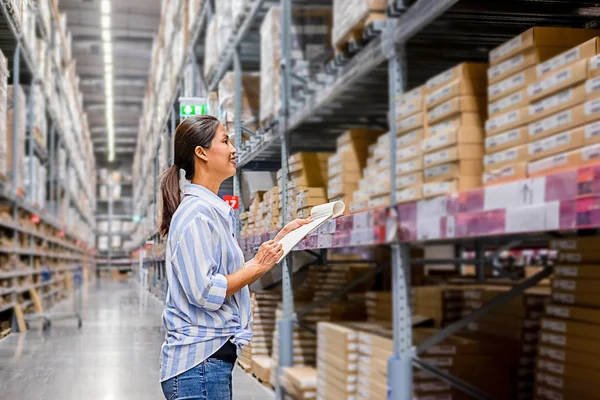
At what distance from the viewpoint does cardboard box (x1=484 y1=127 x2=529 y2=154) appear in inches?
93.7

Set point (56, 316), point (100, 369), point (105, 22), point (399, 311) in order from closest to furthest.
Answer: point (399, 311), point (100, 369), point (56, 316), point (105, 22)

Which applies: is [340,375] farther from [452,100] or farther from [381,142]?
[452,100]

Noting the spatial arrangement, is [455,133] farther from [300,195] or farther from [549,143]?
[300,195]

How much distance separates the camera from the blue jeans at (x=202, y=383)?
192cm

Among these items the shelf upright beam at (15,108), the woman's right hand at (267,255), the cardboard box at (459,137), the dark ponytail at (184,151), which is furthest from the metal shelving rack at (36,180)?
the cardboard box at (459,137)

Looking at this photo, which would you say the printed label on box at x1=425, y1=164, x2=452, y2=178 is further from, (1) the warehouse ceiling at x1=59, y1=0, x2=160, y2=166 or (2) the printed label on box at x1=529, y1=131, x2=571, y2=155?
(1) the warehouse ceiling at x1=59, y1=0, x2=160, y2=166

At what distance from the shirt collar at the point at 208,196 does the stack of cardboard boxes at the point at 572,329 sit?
5.74 feet

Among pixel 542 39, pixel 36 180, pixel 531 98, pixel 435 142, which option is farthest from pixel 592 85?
pixel 36 180

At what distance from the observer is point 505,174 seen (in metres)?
2.45

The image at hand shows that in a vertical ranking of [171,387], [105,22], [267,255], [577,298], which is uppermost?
[105,22]

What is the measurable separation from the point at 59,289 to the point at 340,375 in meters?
13.9

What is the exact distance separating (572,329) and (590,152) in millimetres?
1271

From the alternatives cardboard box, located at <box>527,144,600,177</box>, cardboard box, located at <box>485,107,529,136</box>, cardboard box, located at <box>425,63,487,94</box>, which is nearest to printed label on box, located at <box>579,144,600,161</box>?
cardboard box, located at <box>527,144,600,177</box>

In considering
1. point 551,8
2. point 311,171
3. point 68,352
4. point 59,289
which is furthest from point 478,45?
point 59,289
